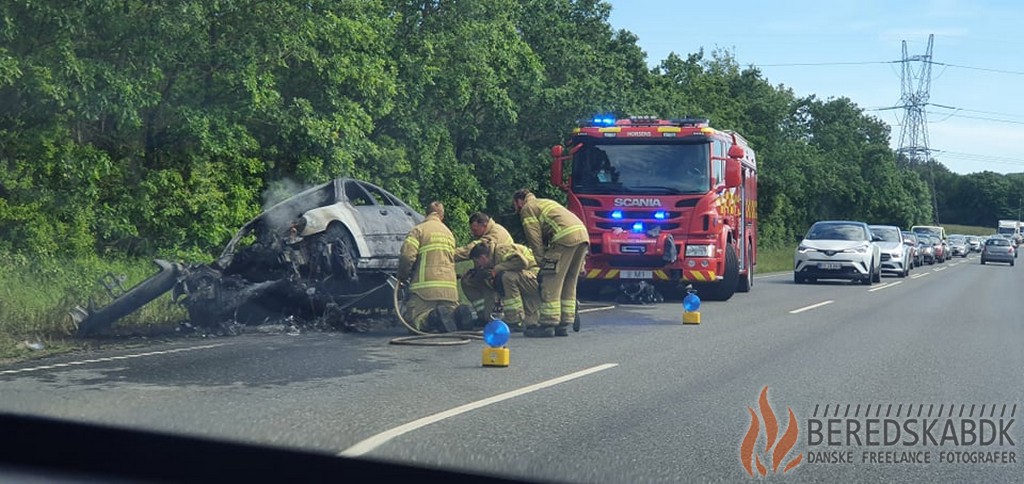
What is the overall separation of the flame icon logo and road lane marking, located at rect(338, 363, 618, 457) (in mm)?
1834

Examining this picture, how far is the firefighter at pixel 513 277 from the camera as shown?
1336 cm

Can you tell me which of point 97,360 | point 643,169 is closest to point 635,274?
point 643,169

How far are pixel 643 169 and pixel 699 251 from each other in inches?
68.6

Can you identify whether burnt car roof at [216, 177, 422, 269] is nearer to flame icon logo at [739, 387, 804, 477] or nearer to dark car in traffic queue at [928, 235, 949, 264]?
flame icon logo at [739, 387, 804, 477]

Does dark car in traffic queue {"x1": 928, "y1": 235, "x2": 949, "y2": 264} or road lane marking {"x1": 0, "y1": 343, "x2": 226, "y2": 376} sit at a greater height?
road lane marking {"x1": 0, "y1": 343, "x2": 226, "y2": 376}

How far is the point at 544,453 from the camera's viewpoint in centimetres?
667

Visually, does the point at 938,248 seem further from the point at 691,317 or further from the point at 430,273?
the point at 430,273

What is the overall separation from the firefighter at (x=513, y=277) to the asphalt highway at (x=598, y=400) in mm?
515

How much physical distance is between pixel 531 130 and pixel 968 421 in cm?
2843

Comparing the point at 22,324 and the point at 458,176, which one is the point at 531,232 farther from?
the point at 458,176

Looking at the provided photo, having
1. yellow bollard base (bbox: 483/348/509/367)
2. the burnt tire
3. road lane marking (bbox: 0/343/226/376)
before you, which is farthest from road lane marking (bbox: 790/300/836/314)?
road lane marking (bbox: 0/343/226/376)

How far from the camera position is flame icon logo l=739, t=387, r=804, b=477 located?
6.50m

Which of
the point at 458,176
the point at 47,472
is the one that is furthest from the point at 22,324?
the point at 458,176

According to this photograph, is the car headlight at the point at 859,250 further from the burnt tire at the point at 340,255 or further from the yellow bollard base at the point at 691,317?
the burnt tire at the point at 340,255
